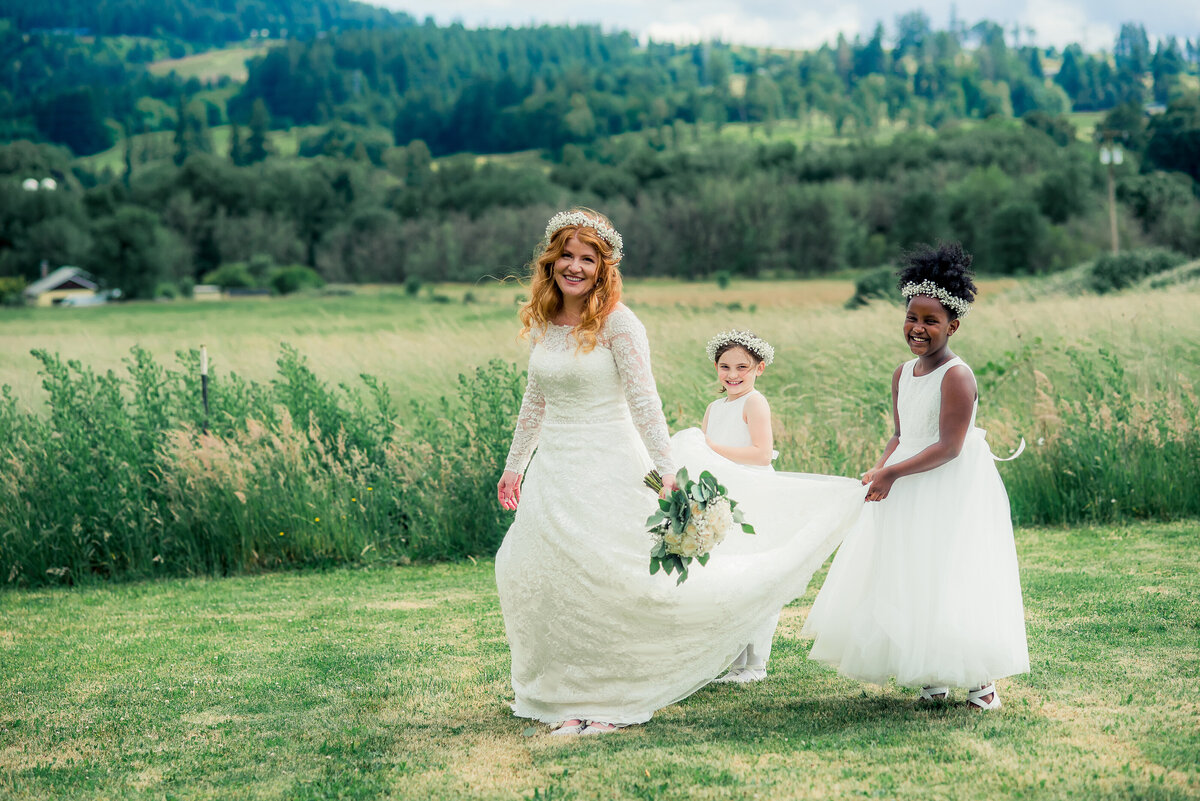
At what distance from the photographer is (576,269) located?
4.77m

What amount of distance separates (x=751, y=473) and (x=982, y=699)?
134cm

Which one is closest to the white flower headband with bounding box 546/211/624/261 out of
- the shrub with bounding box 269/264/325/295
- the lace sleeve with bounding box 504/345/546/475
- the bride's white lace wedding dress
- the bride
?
the bride

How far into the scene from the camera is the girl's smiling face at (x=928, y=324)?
4.76 meters

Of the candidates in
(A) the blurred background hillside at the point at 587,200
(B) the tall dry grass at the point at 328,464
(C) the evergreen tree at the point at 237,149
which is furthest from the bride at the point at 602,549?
(C) the evergreen tree at the point at 237,149

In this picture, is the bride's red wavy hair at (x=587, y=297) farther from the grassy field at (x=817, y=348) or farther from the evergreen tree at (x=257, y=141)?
the evergreen tree at (x=257, y=141)

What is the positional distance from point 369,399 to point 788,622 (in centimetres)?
897

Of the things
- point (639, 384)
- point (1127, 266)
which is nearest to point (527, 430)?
point (639, 384)

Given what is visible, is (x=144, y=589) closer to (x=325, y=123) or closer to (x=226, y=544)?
(x=226, y=544)

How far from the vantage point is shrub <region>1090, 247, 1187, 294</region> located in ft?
104

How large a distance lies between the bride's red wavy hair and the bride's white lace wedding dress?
61mm

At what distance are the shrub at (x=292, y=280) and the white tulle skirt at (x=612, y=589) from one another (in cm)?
6599

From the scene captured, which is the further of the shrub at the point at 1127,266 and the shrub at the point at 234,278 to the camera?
the shrub at the point at 234,278

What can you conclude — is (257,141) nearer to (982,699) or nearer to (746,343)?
(746,343)

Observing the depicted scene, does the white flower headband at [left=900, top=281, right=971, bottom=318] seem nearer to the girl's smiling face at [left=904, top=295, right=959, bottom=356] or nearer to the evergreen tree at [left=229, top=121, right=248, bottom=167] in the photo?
the girl's smiling face at [left=904, top=295, right=959, bottom=356]
